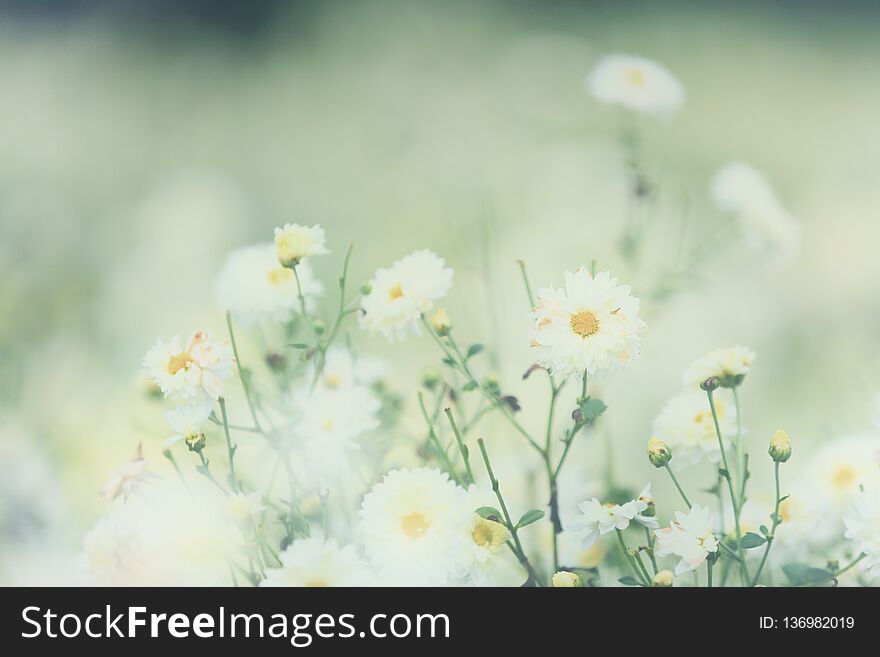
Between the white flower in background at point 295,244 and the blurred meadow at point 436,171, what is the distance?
277mm

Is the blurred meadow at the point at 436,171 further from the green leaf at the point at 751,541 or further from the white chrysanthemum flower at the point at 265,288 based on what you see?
the green leaf at the point at 751,541

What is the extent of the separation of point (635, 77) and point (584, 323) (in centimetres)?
36

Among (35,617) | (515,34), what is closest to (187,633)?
(35,617)

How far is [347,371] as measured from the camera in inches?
26.2

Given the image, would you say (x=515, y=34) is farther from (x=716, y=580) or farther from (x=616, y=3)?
(x=716, y=580)

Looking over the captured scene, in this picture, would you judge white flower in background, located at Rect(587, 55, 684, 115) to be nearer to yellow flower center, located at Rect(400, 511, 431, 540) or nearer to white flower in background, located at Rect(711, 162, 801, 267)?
white flower in background, located at Rect(711, 162, 801, 267)

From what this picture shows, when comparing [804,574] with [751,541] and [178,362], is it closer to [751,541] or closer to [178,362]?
[751,541]

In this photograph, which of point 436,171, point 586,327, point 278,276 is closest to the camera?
point 586,327

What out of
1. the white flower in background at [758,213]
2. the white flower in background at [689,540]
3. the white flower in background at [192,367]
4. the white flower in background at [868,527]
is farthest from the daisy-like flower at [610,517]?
the white flower in background at [758,213]

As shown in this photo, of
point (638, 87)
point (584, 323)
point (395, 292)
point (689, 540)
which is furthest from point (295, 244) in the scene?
point (638, 87)

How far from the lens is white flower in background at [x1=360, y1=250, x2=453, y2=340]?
55 centimetres

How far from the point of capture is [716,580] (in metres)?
0.68

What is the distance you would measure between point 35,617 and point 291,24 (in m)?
0.63

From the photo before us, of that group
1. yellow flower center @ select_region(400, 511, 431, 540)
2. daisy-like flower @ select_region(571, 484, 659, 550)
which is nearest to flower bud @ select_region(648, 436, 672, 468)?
daisy-like flower @ select_region(571, 484, 659, 550)
